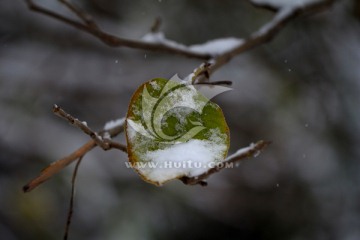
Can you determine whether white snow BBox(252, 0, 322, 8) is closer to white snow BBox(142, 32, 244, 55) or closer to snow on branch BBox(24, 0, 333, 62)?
snow on branch BBox(24, 0, 333, 62)

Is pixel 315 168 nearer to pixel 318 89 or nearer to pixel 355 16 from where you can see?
pixel 318 89

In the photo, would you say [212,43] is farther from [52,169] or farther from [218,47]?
[52,169]

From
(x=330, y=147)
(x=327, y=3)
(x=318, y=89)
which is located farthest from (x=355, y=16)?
(x=327, y=3)

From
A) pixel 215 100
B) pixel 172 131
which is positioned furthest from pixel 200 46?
pixel 215 100

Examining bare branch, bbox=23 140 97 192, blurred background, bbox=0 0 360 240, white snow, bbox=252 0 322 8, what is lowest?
bare branch, bbox=23 140 97 192

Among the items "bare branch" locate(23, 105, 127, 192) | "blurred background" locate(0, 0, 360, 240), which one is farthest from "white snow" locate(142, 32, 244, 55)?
"blurred background" locate(0, 0, 360, 240)

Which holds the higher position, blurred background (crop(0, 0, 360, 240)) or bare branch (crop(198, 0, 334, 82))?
blurred background (crop(0, 0, 360, 240))

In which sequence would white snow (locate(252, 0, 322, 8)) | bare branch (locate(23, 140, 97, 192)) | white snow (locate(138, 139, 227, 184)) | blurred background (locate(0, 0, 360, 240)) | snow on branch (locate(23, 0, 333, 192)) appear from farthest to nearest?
blurred background (locate(0, 0, 360, 240)) → white snow (locate(252, 0, 322, 8)) → snow on branch (locate(23, 0, 333, 192)) → bare branch (locate(23, 140, 97, 192)) → white snow (locate(138, 139, 227, 184))

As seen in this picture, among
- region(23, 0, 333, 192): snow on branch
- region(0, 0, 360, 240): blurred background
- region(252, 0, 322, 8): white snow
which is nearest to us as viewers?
region(23, 0, 333, 192): snow on branch
